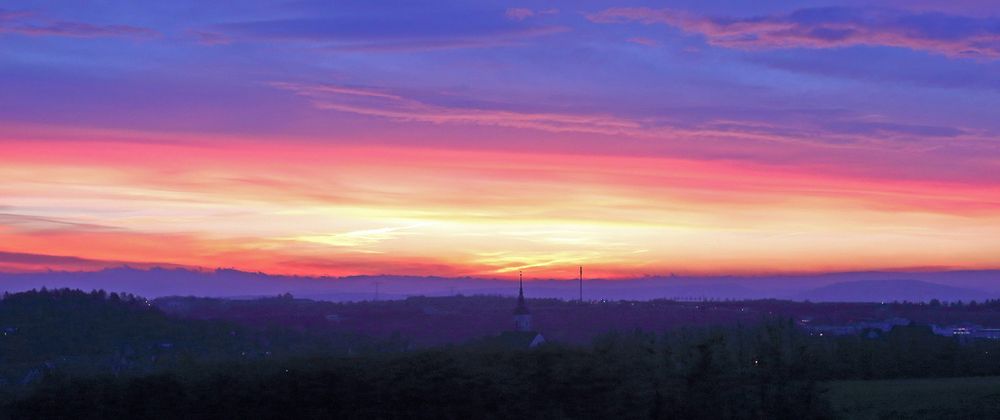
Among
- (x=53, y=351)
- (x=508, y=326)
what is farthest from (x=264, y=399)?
(x=508, y=326)

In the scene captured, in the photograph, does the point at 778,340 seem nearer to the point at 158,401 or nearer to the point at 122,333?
the point at 158,401

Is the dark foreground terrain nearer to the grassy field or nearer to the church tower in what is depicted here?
the grassy field

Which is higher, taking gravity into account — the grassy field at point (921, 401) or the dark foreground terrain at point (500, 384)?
the dark foreground terrain at point (500, 384)

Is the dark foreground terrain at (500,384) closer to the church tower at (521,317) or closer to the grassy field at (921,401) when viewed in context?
the grassy field at (921,401)

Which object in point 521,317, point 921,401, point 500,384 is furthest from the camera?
point 521,317

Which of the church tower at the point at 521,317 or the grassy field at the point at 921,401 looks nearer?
the grassy field at the point at 921,401

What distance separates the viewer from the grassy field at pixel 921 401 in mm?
26166

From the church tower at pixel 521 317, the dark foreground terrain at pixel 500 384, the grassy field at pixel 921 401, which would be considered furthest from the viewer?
the church tower at pixel 521 317

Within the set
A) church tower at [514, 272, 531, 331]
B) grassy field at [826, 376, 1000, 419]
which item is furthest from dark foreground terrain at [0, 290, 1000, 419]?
church tower at [514, 272, 531, 331]

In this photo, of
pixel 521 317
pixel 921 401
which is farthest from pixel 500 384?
pixel 521 317

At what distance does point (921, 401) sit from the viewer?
28359 millimetres

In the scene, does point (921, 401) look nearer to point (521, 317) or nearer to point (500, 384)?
point (500, 384)

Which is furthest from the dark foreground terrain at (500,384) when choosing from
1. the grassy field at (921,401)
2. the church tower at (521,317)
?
the church tower at (521,317)

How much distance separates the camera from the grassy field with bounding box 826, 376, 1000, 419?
26166 mm
